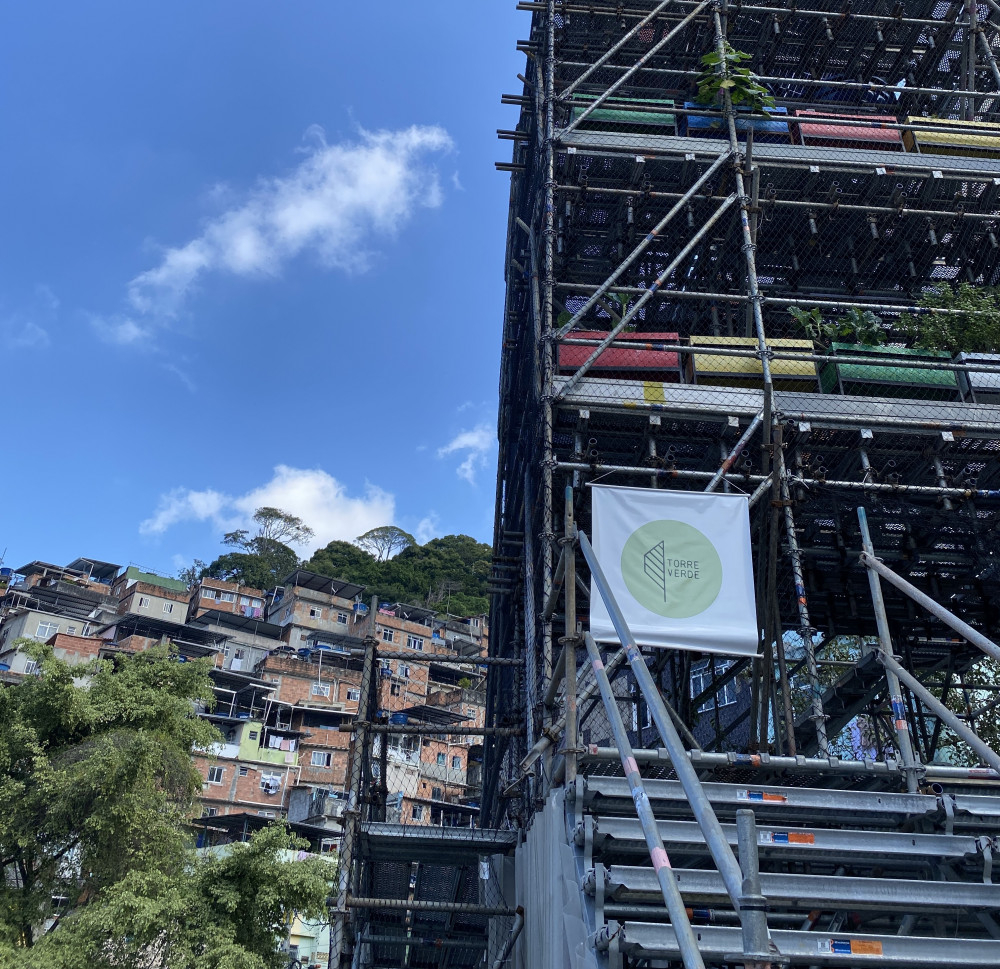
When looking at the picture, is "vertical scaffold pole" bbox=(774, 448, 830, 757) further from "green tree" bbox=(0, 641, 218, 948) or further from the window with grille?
the window with grille

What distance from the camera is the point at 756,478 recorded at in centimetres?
973

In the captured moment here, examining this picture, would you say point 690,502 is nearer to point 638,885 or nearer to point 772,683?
point 772,683

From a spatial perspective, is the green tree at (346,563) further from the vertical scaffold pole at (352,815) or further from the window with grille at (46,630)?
the vertical scaffold pole at (352,815)

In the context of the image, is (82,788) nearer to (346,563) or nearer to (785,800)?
(785,800)

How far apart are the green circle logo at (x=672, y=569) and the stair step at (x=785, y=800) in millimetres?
2038

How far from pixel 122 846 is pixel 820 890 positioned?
13.6 m

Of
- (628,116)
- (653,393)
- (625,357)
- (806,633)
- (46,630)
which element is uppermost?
(46,630)

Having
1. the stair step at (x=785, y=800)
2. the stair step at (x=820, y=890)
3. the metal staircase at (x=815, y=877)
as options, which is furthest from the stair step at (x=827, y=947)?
the stair step at (x=785, y=800)

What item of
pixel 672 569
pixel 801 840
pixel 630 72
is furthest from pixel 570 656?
pixel 630 72

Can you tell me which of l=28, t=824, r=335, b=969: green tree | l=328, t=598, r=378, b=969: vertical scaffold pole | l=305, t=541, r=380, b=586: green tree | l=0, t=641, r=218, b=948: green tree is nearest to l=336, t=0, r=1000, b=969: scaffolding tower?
l=328, t=598, r=378, b=969: vertical scaffold pole

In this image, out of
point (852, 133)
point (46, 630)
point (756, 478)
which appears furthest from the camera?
point (46, 630)

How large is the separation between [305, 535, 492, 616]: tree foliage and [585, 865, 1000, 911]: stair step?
73143 mm

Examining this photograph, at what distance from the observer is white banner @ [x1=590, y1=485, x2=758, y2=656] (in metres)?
7.55

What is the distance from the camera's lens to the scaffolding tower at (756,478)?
5.35 metres
